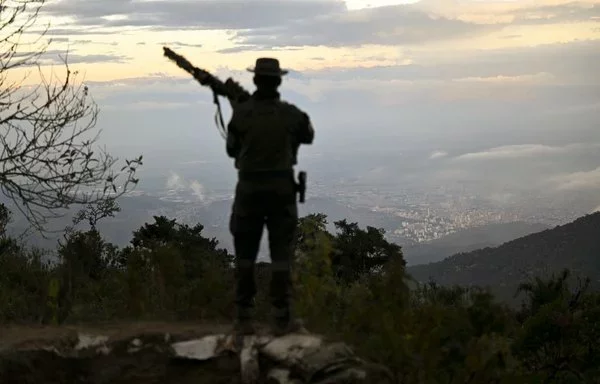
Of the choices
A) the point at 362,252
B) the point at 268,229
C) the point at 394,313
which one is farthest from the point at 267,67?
the point at 362,252

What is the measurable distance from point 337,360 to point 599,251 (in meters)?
41.8

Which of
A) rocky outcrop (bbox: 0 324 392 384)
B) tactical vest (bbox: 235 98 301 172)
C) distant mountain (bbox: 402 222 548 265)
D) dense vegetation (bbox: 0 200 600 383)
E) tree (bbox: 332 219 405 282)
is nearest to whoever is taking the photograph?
dense vegetation (bbox: 0 200 600 383)

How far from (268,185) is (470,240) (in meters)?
130

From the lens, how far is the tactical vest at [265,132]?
735 cm

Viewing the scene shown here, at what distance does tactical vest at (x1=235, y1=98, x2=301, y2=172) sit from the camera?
735 centimetres

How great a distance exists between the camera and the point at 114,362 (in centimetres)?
764

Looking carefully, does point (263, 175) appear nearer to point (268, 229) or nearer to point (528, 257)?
point (268, 229)

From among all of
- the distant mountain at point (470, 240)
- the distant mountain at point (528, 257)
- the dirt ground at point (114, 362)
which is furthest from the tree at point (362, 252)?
the distant mountain at point (470, 240)

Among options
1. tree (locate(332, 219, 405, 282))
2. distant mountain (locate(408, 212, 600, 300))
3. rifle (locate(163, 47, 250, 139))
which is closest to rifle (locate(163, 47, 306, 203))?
rifle (locate(163, 47, 250, 139))

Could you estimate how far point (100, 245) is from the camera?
1712cm

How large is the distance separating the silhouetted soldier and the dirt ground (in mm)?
529

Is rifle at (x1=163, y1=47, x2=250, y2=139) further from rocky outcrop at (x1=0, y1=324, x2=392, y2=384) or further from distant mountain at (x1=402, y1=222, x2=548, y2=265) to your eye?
distant mountain at (x1=402, y1=222, x2=548, y2=265)

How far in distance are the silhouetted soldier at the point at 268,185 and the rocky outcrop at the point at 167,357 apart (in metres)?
0.28

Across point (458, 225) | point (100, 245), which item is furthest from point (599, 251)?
point (458, 225)
